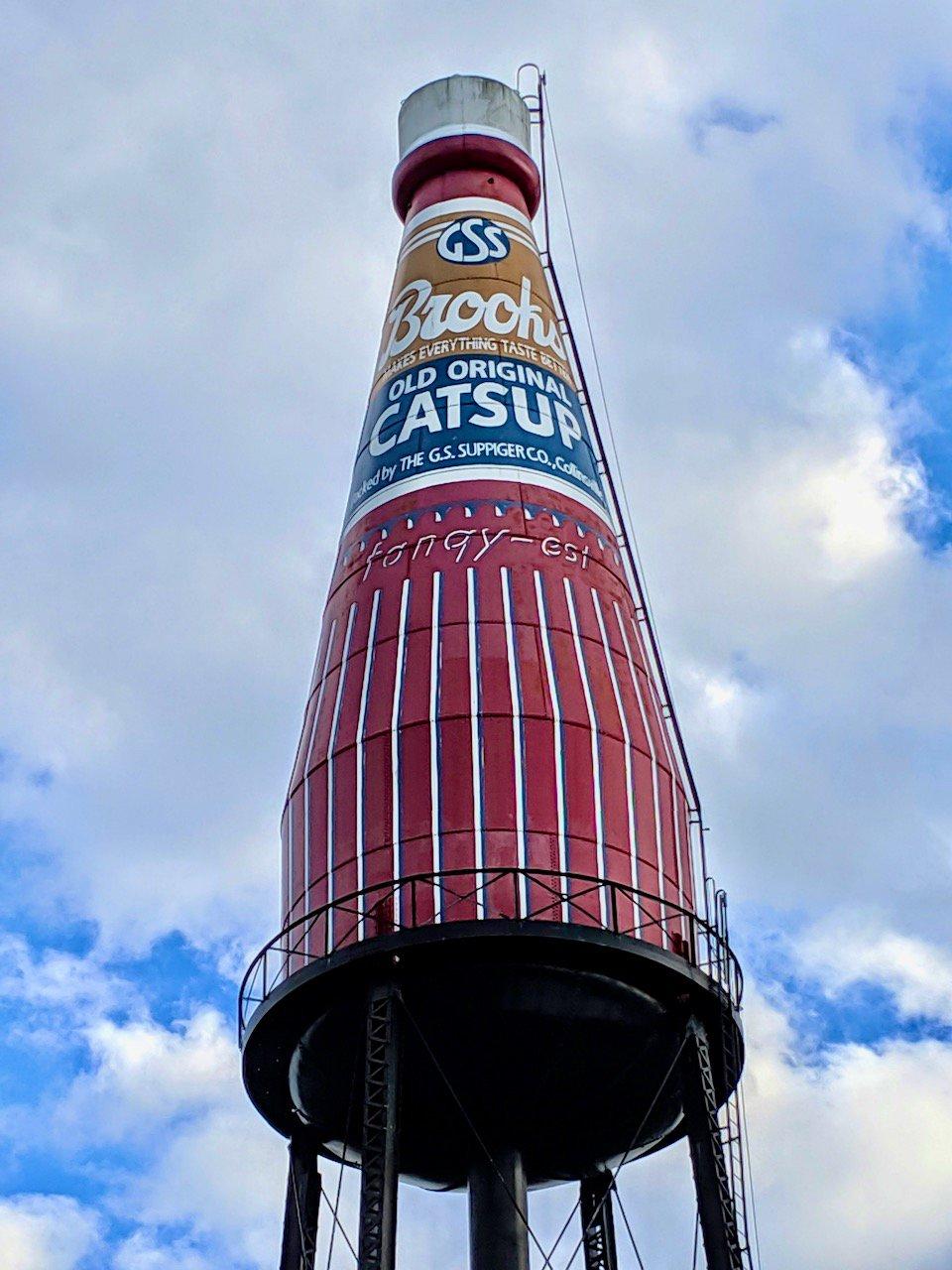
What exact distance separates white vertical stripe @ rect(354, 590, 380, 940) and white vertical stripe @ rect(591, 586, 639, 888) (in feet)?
11.0

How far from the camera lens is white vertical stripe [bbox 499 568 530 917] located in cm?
2405

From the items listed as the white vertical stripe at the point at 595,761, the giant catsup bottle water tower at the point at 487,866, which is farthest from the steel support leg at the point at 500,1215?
the white vertical stripe at the point at 595,761

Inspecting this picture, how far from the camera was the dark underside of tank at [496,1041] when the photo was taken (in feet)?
76.3

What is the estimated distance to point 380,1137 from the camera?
72.0 ft

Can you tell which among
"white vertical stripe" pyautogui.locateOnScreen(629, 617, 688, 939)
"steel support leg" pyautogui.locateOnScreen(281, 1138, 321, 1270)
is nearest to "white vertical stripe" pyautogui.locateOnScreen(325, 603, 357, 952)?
"steel support leg" pyautogui.locateOnScreen(281, 1138, 321, 1270)

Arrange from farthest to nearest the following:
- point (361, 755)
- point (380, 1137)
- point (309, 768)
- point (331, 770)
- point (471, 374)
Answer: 1. point (471, 374)
2. point (309, 768)
3. point (331, 770)
4. point (361, 755)
5. point (380, 1137)

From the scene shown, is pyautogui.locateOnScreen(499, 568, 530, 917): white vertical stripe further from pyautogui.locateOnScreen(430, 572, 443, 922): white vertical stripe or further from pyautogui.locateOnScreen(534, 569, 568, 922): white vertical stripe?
pyautogui.locateOnScreen(430, 572, 443, 922): white vertical stripe

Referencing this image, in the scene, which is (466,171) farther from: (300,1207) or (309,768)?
(300,1207)

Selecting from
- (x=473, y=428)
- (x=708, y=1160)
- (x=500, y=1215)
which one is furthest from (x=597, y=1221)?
(x=473, y=428)

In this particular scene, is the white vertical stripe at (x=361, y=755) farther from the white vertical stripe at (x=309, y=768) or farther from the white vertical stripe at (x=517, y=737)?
the white vertical stripe at (x=517, y=737)

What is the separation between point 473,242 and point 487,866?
41.3 feet

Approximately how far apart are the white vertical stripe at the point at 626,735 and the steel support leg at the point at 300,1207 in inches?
245

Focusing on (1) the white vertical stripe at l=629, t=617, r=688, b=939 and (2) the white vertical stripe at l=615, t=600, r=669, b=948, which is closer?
(2) the white vertical stripe at l=615, t=600, r=669, b=948

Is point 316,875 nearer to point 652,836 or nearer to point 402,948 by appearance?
point 402,948
